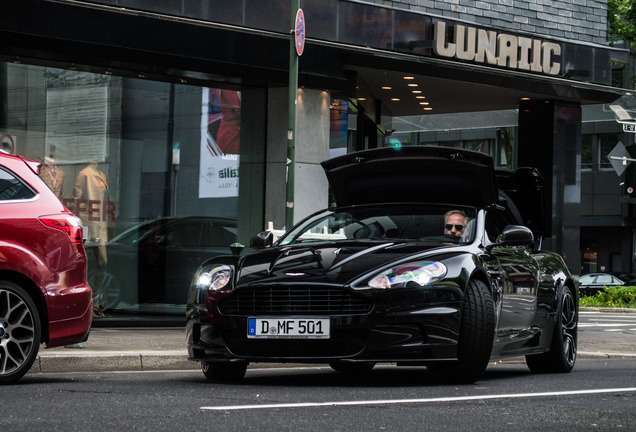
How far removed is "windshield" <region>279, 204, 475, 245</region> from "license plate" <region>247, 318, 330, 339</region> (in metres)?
1.29

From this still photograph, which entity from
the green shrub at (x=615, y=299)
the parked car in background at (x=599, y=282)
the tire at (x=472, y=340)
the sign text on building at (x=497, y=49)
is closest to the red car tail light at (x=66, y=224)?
the tire at (x=472, y=340)

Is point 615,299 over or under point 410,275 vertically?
under

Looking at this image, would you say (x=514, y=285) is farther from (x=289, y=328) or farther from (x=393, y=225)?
(x=289, y=328)

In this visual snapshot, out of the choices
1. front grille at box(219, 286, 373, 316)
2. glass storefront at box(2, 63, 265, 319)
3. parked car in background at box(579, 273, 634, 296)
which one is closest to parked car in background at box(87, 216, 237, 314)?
glass storefront at box(2, 63, 265, 319)

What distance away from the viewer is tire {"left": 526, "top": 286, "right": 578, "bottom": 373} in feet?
31.4

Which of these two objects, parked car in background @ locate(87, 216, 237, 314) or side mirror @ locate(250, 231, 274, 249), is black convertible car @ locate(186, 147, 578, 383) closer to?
side mirror @ locate(250, 231, 274, 249)

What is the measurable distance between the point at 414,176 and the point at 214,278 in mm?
2274

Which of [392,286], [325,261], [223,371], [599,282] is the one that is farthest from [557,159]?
[599,282]

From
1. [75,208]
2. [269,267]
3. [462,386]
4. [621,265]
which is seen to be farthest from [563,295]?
[621,265]

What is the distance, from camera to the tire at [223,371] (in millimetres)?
7922

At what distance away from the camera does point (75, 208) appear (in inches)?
583

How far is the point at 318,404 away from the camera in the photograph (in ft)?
20.1

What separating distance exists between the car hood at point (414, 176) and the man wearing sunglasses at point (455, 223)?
1.41 feet

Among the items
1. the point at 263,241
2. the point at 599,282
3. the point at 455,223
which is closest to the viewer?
the point at 455,223
